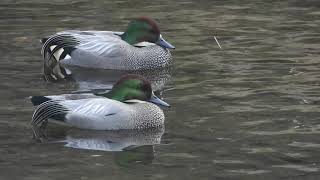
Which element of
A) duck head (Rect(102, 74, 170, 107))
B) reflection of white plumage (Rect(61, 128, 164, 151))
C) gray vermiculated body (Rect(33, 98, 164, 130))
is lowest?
reflection of white plumage (Rect(61, 128, 164, 151))

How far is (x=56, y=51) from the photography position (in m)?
16.6

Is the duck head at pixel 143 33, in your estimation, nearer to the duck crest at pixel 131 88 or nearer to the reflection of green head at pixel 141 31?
the reflection of green head at pixel 141 31

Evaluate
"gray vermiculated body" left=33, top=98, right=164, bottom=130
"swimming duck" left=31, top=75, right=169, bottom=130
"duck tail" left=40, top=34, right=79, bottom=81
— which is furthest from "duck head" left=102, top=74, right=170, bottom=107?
"duck tail" left=40, top=34, right=79, bottom=81

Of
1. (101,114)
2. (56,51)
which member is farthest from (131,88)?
(56,51)

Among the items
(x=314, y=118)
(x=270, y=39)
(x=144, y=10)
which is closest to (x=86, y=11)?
(x=144, y=10)

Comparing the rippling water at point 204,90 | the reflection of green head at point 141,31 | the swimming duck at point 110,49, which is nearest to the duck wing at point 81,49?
the swimming duck at point 110,49

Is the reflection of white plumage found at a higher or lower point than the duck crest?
lower

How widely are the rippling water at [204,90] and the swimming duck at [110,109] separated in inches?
11.5

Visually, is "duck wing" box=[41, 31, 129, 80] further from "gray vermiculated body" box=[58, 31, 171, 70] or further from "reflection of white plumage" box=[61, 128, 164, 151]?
"reflection of white plumage" box=[61, 128, 164, 151]

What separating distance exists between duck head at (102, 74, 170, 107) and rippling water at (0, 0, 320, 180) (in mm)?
464

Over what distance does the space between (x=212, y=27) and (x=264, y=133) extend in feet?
25.5

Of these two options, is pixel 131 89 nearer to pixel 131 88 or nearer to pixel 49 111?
pixel 131 88

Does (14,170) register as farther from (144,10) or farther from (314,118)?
(144,10)

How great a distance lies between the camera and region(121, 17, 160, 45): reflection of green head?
16281mm
